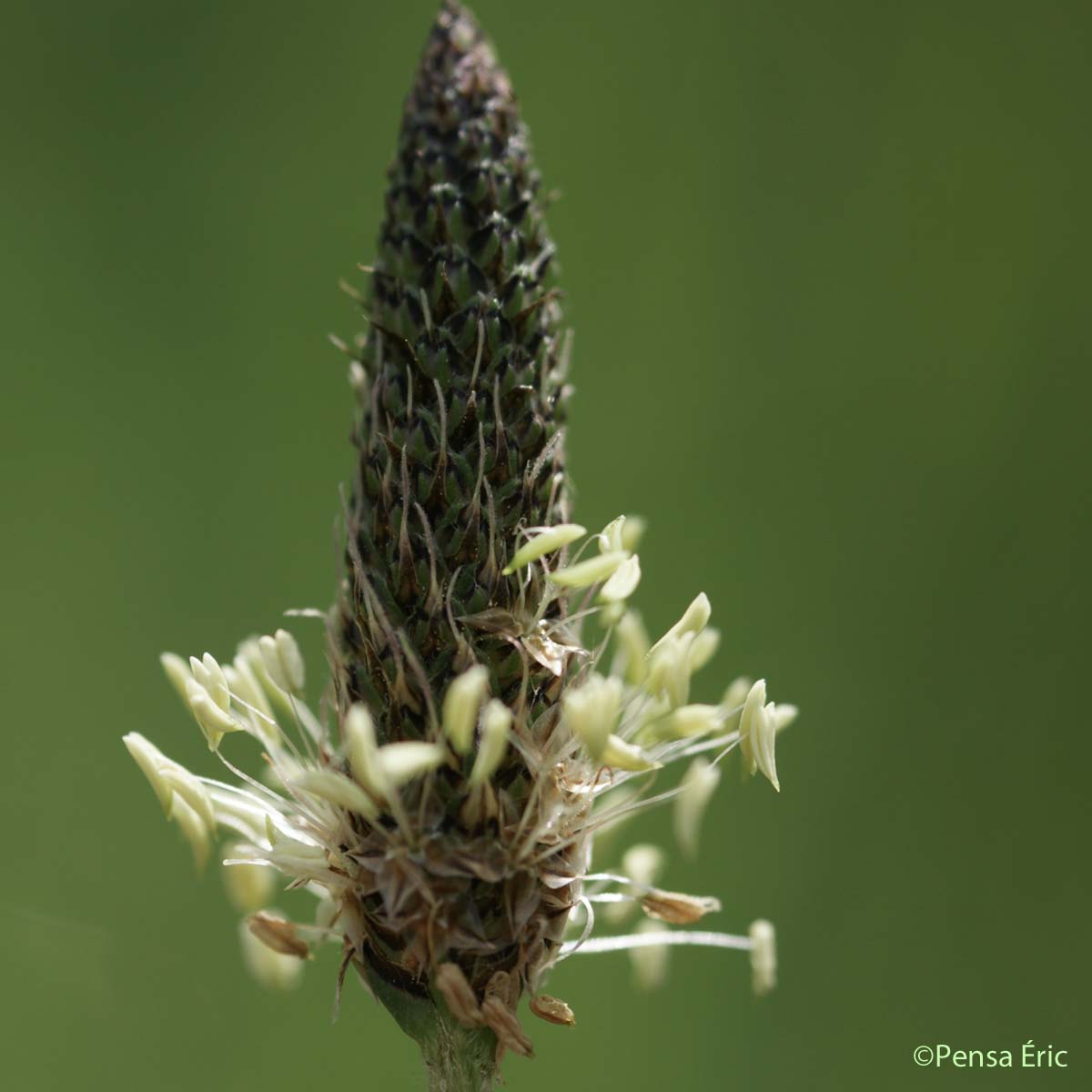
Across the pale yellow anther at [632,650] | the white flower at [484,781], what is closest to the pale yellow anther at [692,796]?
the white flower at [484,781]

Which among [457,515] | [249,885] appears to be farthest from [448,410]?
[249,885]

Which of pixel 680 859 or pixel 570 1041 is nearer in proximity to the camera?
pixel 570 1041

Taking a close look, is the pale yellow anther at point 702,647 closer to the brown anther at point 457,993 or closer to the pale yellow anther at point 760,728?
the pale yellow anther at point 760,728

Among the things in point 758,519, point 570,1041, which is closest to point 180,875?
point 570,1041

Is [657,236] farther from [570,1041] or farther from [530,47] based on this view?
[570,1041]

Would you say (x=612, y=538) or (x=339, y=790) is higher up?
(x=612, y=538)

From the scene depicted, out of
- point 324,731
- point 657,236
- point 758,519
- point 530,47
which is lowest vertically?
point 324,731

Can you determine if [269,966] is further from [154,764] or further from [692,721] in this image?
[692,721]
